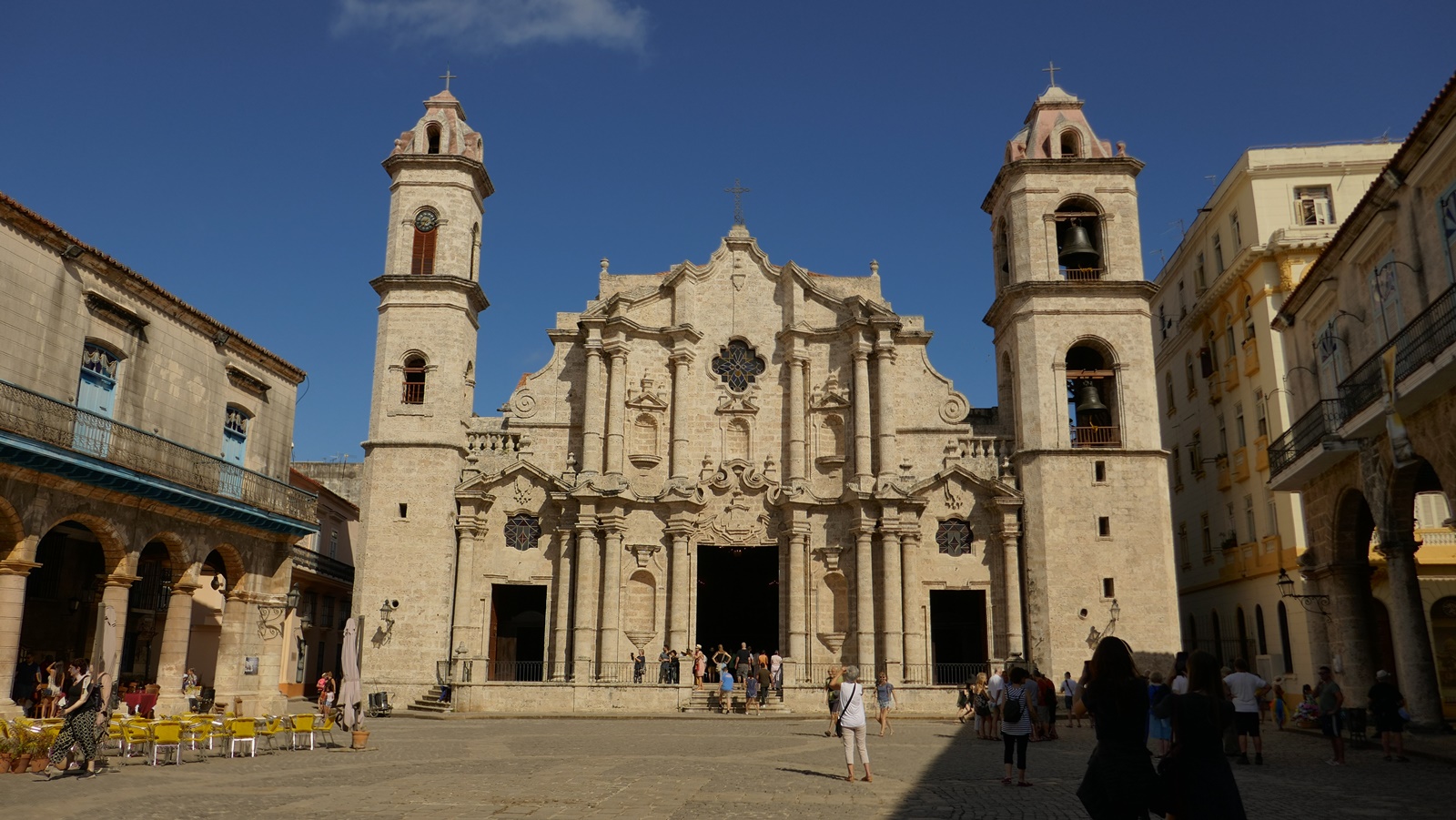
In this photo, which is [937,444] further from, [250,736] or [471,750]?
[250,736]

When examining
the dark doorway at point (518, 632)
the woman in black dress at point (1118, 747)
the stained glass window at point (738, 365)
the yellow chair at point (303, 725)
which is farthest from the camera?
the stained glass window at point (738, 365)

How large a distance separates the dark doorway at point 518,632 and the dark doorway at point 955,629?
12.5 m

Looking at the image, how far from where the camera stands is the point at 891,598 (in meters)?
32.5

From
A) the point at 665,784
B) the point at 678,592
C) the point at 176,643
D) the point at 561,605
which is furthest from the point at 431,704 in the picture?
the point at 665,784

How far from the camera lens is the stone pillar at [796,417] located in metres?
34.3

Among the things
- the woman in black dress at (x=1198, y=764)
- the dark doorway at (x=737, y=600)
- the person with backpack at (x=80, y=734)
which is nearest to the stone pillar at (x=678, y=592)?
the dark doorway at (x=737, y=600)

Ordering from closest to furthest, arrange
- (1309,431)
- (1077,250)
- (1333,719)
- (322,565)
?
(1333,719) < (1309,431) < (1077,250) < (322,565)

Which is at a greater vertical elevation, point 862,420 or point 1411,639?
point 862,420

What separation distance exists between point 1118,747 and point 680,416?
27848mm

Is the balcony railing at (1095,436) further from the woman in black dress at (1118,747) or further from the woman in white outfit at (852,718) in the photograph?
→ the woman in black dress at (1118,747)

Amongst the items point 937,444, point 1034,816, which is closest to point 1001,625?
point 937,444

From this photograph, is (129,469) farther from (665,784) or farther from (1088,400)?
(1088,400)

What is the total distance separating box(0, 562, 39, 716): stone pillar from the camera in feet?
56.4

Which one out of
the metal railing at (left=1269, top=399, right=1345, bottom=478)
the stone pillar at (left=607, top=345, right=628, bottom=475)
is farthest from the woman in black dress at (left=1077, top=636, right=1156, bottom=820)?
the stone pillar at (left=607, top=345, right=628, bottom=475)
